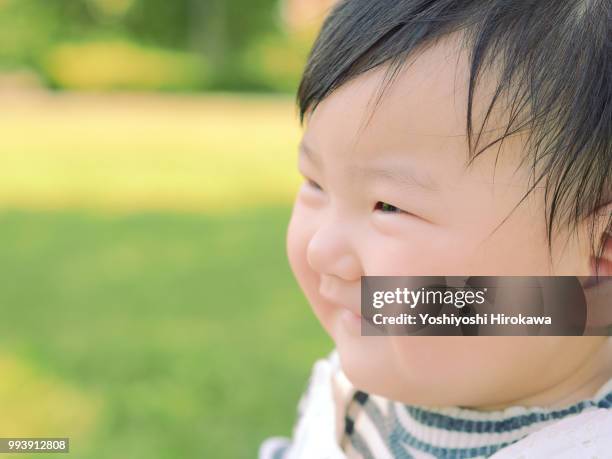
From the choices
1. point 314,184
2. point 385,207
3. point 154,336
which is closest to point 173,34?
point 154,336

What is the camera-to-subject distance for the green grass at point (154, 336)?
2.19 metres

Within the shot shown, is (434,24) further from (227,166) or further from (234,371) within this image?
(227,166)

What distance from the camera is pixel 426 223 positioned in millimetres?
1034

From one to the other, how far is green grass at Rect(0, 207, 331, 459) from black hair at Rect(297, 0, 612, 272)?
1.28 metres

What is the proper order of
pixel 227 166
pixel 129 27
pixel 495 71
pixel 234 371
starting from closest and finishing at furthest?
pixel 495 71, pixel 234 371, pixel 227 166, pixel 129 27

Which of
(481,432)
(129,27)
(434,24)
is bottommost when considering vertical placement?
(481,432)

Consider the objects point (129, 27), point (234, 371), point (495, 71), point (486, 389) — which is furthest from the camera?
point (129, 27)

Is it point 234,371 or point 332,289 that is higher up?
point 234,371

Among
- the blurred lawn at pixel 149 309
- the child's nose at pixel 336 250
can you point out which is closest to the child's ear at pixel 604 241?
the child's nose at pixel 336 250

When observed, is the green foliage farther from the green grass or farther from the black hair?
the black hair

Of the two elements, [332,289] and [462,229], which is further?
[332,289]

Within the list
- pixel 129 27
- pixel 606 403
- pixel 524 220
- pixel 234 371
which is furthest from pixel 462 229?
pixel 129 27

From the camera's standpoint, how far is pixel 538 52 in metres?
0.98

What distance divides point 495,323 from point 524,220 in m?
0.14
